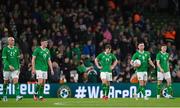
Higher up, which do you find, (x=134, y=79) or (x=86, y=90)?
(x=134, y=79)

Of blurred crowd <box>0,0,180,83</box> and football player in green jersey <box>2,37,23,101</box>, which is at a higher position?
blurred crowd <box>0,0,180,83</box>

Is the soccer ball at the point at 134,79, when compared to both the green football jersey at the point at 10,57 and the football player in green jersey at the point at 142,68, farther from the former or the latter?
the green football jersey at the point at 10,57

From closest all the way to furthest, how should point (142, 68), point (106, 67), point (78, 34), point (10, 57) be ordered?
point (10, 57) < point (142, 68) < point (106, 67) < point (78, 34)

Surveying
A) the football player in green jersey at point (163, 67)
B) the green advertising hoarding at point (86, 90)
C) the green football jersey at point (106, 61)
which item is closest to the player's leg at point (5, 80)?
the green advertising hoarding at point (86, 90)

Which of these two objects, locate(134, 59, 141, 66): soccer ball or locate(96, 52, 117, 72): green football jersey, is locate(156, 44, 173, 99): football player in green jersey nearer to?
locate(134, 59, 141, 66): soccer ball

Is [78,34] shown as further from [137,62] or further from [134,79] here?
[137,62]

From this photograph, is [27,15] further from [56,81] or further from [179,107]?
[179,107]

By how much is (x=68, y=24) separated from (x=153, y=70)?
169 inches

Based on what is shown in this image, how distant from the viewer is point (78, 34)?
3156cm

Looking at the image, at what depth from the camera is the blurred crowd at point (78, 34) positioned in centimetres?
2967

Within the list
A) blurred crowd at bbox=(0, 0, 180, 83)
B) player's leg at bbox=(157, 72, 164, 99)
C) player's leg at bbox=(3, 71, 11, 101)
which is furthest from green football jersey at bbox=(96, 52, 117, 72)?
player's leg at bbox=(3, 71, 11, 101)

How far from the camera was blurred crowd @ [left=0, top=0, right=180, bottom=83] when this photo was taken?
29.7 metres

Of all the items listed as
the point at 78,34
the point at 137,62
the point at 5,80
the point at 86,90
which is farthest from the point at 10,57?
the point at 78,34

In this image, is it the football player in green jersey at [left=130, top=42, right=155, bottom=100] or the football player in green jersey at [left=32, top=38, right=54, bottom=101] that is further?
the football player in green jersey at [left=130, top=42, right=155, bottom=100]
